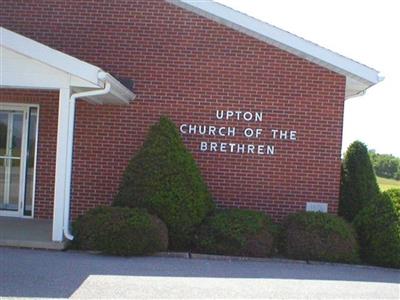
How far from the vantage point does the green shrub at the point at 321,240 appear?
884cm

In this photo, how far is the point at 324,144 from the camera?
1054cm

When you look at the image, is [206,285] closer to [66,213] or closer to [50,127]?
[66,213]

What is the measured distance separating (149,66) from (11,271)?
496 centimetres

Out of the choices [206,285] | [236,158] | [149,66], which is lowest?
[206,285]

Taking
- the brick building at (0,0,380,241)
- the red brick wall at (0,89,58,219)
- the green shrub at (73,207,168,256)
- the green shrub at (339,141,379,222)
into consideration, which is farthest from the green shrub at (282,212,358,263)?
the red brick wall at (0,89,58,219)

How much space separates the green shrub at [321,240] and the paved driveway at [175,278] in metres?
0.27

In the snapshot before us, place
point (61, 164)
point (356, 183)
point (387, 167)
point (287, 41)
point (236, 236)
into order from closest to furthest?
1. point (61, 164)
2. point (236, 236)
3. point (287, 41)
4. point (356, 183)
5. point (387, 167)

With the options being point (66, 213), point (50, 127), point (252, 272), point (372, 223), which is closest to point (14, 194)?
point (50, 127)

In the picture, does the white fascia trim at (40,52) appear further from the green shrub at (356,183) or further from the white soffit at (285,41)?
the green shrub at (356,183)

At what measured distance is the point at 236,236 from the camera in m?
8.83

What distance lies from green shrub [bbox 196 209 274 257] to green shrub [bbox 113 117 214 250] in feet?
1.09

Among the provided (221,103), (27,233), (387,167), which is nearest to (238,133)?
(221,103)

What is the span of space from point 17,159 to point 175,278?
5236mm

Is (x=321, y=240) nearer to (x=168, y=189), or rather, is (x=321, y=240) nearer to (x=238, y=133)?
(x=168, y=189)
